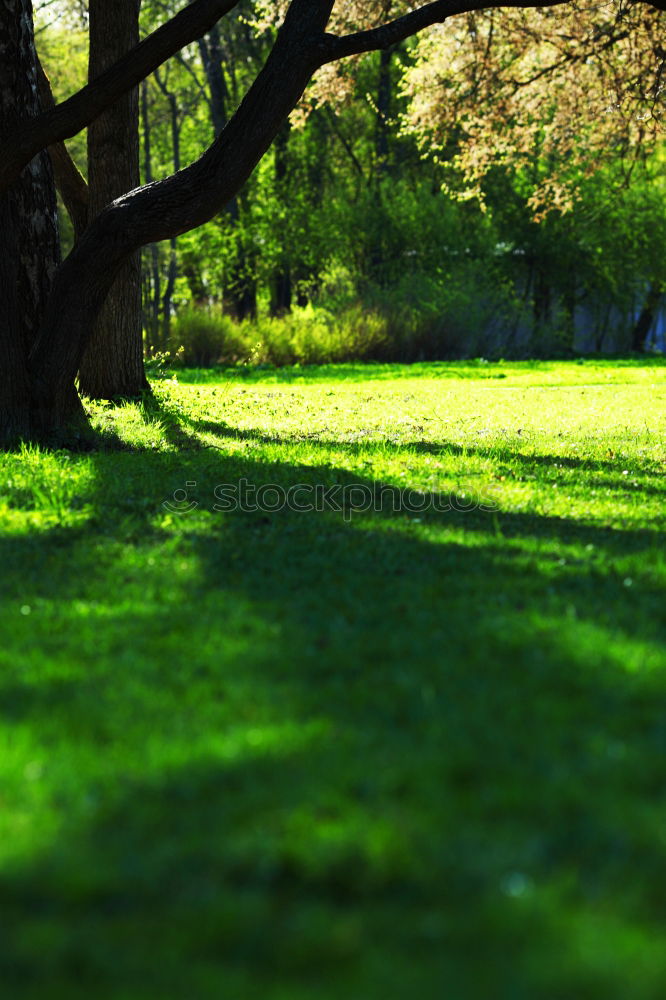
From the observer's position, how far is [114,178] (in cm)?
1262

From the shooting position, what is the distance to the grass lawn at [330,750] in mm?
2250

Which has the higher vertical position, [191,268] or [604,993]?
[191,268]

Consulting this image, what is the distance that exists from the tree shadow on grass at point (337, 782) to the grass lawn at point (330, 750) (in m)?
0.01

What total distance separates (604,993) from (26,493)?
5822mm

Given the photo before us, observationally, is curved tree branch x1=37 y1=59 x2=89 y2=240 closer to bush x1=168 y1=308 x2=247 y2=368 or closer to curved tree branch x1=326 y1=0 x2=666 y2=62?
→ curved tree branch x1=326 y1=0 x2=666 y2=62

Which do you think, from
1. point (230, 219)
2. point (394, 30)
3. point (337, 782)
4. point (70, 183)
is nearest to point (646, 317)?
point (230, 219)

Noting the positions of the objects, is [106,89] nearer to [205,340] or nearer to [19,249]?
[19,249]

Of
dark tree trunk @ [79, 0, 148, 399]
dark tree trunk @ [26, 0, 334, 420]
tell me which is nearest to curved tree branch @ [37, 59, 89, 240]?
dark tree trunk @ [79, 0, 148, 399]

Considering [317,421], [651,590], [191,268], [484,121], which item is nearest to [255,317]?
[191,268]

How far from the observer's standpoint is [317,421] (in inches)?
499

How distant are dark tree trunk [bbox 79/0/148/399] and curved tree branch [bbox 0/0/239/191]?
3503 millimetres

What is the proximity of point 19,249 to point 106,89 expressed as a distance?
1.74m

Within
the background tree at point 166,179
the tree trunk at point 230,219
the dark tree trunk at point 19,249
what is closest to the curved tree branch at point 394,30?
the background tree at point 166,179

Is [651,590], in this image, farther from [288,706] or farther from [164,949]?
[164,949]
